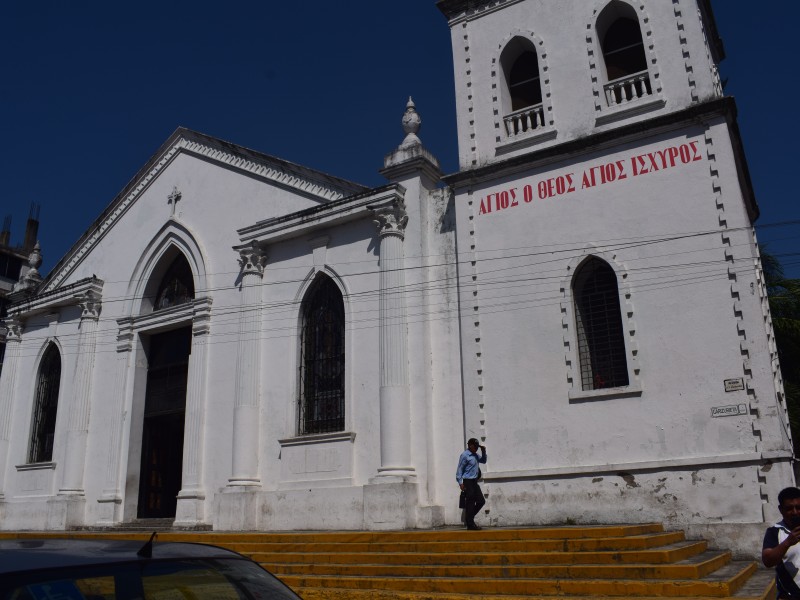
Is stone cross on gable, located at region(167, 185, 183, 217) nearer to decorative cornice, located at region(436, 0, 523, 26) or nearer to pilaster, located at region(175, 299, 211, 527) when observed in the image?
pilaster, located at region(175, 299, 211, 527)

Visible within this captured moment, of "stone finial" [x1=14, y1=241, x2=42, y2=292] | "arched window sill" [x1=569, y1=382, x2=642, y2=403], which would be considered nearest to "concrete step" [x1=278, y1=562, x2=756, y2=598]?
"arched window sill" [x1=569, y1=382, x2=642, y2=403]

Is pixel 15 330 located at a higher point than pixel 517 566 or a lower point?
higher

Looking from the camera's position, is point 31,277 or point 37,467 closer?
point 37,467

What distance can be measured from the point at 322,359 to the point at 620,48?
8246mm

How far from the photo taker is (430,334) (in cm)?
1374

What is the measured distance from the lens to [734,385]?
1064 cm

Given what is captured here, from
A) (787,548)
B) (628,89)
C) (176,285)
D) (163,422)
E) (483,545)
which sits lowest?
(483,545)

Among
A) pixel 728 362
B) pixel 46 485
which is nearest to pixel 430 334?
pixel 728 362

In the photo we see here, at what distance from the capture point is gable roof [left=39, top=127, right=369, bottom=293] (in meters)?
15.9

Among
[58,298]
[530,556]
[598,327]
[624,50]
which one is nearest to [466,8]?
[624,50]

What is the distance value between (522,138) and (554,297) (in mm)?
3152

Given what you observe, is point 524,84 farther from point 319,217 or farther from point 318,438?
point 318,438

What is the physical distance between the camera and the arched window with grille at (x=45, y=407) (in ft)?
65.9

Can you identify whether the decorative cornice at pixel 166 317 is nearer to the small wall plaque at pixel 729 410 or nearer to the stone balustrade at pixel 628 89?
the stone balustrade at pixel 628 89
